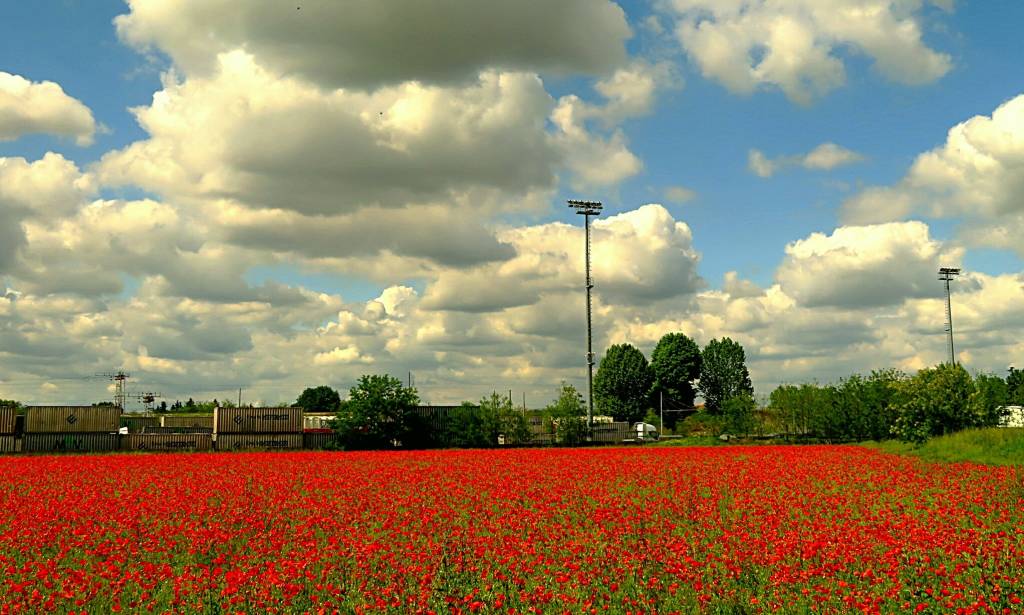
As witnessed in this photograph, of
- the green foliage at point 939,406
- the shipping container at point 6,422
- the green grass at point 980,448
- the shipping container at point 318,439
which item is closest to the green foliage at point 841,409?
the green foliage at point 939,406

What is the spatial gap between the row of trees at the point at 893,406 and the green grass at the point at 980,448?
7105 mm

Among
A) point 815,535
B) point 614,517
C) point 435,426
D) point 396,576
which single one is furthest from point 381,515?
point 435,426

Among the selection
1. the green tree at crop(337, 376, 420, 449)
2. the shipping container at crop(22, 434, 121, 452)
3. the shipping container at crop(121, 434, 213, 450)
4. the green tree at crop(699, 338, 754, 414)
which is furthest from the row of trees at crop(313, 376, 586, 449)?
the green tree at crop(699, 338, 754, 414)

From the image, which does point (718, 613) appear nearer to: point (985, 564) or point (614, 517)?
point (985, 564)

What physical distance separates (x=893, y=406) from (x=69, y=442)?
208 ft

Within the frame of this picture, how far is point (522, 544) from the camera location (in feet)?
48.0

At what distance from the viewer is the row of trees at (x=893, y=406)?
5625cm

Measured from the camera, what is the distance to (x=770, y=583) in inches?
488

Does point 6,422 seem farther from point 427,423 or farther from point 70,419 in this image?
point 427,423

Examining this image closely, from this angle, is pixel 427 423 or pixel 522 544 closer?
pixel 522 544

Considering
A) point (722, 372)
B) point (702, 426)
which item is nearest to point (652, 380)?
point (722, 372)

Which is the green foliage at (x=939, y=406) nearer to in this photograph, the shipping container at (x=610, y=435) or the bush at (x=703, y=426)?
the shipping container at (x=610, y=435)

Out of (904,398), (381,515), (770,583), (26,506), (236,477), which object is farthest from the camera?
(904,398)

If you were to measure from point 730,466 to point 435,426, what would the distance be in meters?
39.1
